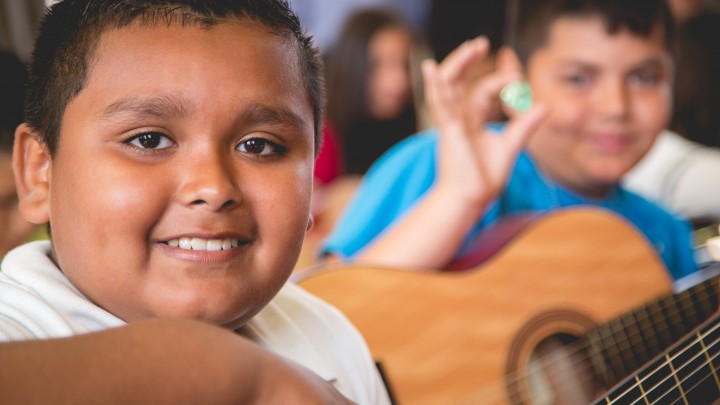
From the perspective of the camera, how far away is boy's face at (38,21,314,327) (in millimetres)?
444

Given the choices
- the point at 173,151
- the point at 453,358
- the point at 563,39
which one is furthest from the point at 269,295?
the point at 563,39

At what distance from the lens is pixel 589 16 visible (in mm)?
1258

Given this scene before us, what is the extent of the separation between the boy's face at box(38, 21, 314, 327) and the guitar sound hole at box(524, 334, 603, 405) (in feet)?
1.73

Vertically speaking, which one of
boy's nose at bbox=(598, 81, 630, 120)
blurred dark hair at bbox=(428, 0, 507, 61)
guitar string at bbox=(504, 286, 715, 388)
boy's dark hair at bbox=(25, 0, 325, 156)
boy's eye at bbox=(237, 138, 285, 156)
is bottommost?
guitar string at bbox=(504, 286, 715, 388)

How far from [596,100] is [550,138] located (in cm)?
10

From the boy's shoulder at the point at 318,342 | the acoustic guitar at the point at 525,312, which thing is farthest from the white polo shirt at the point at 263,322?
the acoustic guitar at the point at 525,312

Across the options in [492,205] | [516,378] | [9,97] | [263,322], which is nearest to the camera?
[263,322]

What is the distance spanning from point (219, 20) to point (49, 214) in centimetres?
16

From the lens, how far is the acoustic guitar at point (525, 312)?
2.75 feet

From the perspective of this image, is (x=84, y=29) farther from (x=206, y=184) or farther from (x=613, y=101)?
(x=613, y=101)

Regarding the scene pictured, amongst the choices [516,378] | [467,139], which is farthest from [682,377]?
[467,139]

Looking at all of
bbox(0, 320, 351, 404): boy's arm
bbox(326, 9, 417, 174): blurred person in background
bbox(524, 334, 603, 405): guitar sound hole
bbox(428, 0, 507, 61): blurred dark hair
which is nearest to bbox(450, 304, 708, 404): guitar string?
bbox(524, 334, 603, 405): guitar sound hole

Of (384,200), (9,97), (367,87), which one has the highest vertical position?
(367,87)

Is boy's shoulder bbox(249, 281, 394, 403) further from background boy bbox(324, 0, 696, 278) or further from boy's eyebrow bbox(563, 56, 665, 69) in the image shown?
boy's eyebrow bbox(563, 56, 665, 69)
